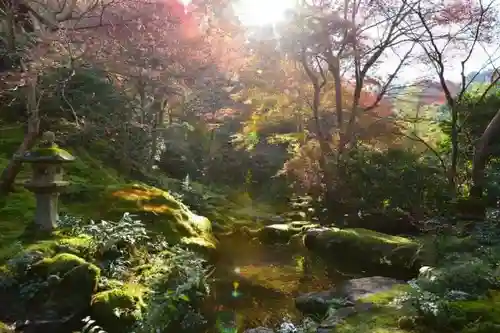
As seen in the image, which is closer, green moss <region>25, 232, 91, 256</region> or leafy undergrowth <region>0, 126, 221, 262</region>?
green moss <region>25, 232, 91, 256</region>

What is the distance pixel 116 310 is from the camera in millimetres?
5512

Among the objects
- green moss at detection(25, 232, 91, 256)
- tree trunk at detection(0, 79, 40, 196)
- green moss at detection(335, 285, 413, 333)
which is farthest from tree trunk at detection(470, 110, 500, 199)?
tree trunk at detection(0, 79, 40, 196)

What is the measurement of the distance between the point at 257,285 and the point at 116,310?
126 inches

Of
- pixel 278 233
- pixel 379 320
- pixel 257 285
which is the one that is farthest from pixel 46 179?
pixel 278 233

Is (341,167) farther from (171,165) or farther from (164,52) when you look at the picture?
(171,165)

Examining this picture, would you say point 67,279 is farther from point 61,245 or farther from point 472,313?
point 472,313

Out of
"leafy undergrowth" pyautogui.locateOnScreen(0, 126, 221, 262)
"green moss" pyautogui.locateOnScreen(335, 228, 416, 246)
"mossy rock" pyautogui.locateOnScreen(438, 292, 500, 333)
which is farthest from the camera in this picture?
"green moss" pyautogui.locateOnScreen(335, 228, 416, 246)

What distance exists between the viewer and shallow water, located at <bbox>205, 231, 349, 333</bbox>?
21.2 ft

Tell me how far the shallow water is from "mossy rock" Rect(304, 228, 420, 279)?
1.98ft

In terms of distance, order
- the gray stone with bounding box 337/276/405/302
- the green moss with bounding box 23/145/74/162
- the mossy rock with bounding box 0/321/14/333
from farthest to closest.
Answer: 1. the green moss with bounding box 23/145/74/162
2. the gray stone with bounding box 337/276/405/302
3. the mossy rock with bounding box 0/321/14/333

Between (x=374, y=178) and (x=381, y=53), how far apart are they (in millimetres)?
3988

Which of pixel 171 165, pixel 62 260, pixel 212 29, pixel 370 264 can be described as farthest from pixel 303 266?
pixel 171 165

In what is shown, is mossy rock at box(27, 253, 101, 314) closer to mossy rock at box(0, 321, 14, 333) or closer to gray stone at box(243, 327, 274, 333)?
mossy rock at box(0, 321, 14, 333)

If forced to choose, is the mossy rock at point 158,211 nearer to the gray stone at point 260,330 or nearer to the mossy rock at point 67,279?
the mossy rock at point 67,279
